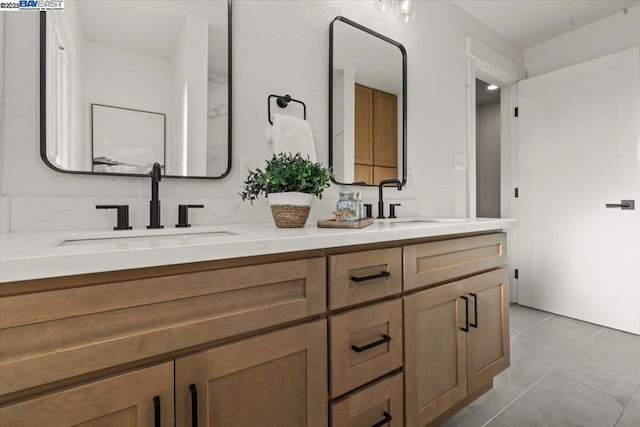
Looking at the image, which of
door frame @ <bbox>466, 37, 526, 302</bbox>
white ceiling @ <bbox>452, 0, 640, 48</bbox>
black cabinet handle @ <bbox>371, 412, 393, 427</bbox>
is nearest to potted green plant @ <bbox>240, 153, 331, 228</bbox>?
black cabinet handle @ <bbox>371, 412, 393, 427</bbox>

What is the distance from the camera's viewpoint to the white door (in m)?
2.60

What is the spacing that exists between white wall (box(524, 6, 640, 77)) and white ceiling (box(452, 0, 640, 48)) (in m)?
0.06

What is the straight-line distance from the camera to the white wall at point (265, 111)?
1.06 meters

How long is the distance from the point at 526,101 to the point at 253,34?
2829mm

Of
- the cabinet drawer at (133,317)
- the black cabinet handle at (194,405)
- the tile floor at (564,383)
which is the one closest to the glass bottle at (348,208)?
the cabinet drawer at (133,317)

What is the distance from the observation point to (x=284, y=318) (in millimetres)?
869

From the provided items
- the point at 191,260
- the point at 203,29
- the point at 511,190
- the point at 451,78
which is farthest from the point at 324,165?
the point at 511,190

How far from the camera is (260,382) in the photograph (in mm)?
833

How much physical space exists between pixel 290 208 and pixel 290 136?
0.48 metres

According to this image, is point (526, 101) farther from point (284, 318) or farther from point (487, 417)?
point (284, 318)

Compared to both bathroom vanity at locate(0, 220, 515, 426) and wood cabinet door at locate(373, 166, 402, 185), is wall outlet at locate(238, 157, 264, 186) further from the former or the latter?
wood cabinet door at locate(373, 166, 402, 185)

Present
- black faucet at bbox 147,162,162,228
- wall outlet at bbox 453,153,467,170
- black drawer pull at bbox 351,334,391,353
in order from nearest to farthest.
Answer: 1. black drawer pull at bbox 351,334,391,353
2. black faucet at bbox 147,162,162,228
3. wall outlet at bbox 453,153,467,170

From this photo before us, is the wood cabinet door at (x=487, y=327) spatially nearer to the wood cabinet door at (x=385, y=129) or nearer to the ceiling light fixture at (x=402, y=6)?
the wood cabinet door at (x=385, y=129)

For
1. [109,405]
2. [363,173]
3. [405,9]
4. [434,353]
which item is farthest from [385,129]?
[109,405]
